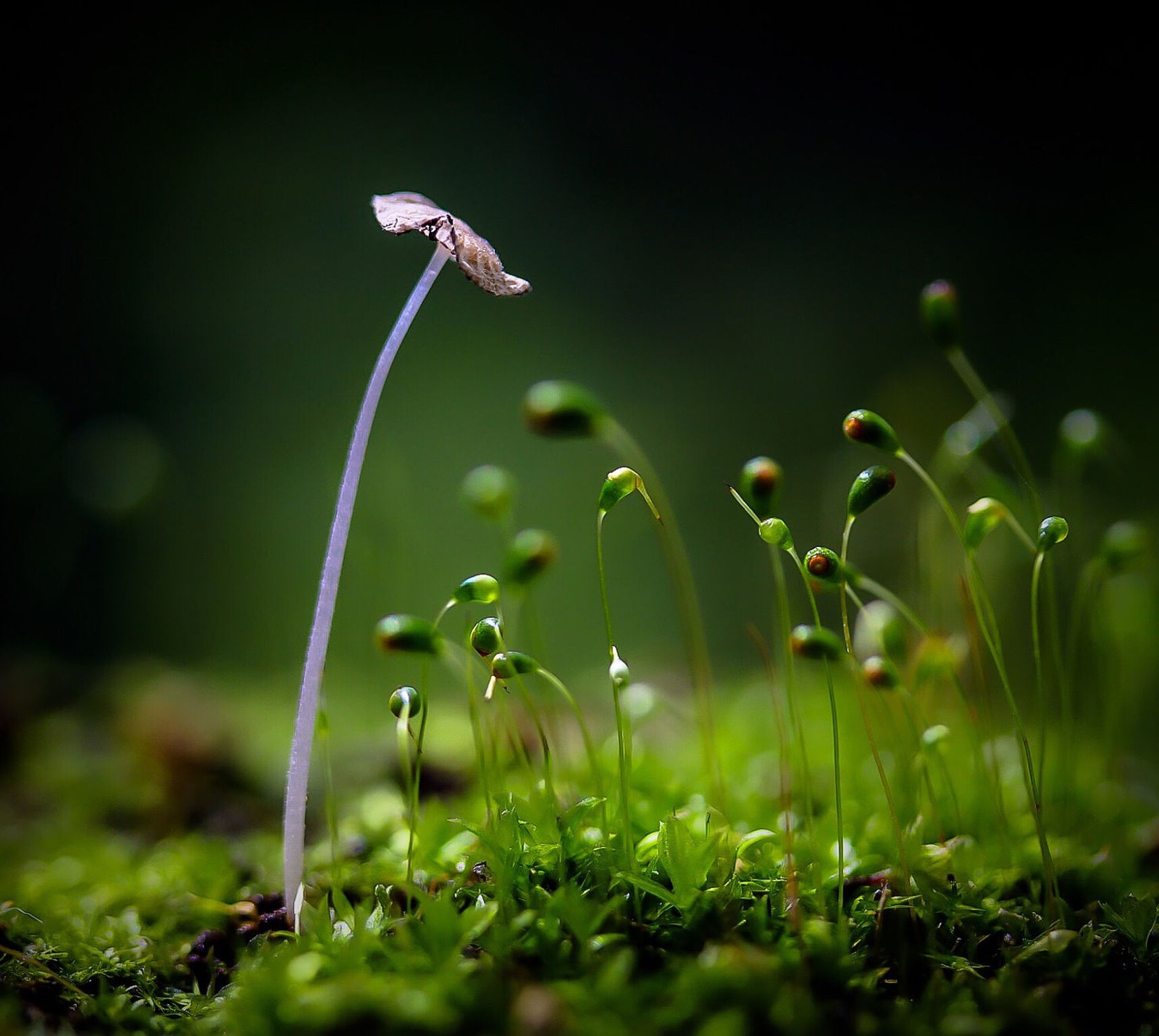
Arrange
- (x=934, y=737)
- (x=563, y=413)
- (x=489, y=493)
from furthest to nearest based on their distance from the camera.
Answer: (x=489, y=493) < (x=934, y=737) < (x=563, y=413)

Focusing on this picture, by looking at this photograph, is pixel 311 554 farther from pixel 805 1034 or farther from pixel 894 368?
pixel 805 1034

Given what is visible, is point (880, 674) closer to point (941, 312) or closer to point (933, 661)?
point (933, 661)

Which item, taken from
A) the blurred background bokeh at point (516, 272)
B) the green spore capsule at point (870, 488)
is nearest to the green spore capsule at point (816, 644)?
the green spore capsule at point (870, 488)

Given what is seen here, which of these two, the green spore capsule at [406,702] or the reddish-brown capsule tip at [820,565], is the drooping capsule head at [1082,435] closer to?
the reddish-brown capsule tip at [820,565]

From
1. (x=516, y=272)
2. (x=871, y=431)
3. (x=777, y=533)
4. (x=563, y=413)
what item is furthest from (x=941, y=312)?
(x=516, y=272)

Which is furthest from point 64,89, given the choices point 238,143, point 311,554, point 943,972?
point 943,972
